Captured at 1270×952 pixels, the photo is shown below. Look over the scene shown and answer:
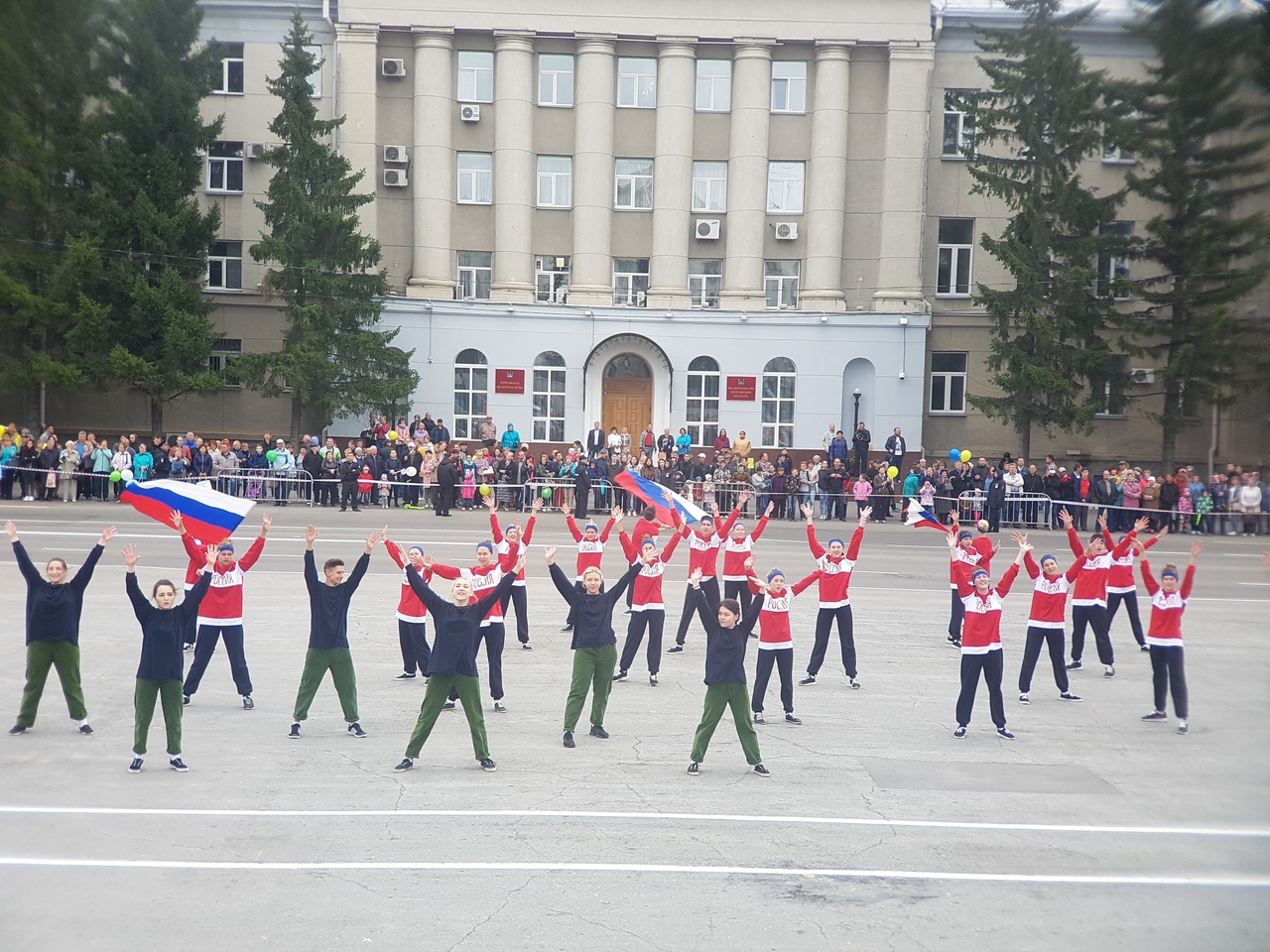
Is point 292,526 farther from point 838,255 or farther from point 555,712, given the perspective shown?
point 838,255

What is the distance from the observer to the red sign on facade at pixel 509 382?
38594mm

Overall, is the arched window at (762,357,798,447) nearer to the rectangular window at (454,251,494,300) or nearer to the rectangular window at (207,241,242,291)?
the rectangular window at (454,251,494,300)

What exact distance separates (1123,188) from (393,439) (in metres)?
33.2

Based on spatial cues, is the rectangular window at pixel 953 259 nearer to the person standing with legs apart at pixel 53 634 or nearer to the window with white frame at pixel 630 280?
the window with white frame at pixel 630 280

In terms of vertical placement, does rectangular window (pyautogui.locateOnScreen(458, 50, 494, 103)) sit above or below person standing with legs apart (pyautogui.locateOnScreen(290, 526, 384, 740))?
above

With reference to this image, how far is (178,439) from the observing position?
3244 centimetres

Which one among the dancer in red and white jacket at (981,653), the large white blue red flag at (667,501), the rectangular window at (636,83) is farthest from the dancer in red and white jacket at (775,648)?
the rectangular window at (636,83)

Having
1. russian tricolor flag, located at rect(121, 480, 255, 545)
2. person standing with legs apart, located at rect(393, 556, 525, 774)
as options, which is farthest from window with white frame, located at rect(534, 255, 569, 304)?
person standing with legs apart, located at rect(393, 556, 525, 774)

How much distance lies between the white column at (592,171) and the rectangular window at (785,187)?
5814mm

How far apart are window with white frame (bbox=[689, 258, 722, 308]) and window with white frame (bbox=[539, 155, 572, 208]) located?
5109mm

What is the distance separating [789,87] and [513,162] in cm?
1033

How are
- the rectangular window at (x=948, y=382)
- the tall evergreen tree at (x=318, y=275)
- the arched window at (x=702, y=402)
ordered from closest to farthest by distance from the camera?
the tall evergreen tree at (x=318, y=275)
the arched window at (x=702, y=402)
the rectangular window at (x=948, y=382)

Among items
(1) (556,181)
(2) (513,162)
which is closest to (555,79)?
(2) (513,162)

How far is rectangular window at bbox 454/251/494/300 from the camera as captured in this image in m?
39.7
